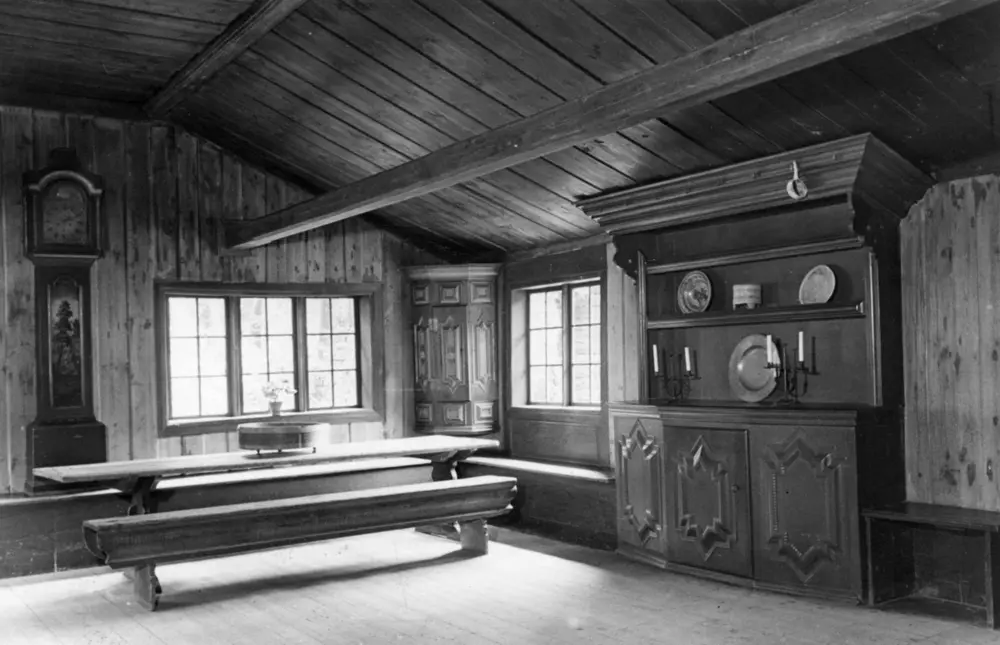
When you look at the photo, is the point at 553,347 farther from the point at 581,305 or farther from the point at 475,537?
the point at 475,537

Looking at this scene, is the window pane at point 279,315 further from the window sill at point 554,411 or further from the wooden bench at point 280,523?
the wooden bench at point 280,523

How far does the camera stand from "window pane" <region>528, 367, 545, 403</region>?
8.34 m

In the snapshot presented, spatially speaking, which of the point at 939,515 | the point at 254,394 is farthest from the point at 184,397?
the point at 939,515

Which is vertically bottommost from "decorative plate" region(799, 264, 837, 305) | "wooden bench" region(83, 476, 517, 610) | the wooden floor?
the wooden floor

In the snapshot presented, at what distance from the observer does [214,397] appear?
8.11m

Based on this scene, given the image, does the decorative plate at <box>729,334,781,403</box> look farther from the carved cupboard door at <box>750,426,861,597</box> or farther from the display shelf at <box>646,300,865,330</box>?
the carved cupboard door at <box>750,426,861,597</box>

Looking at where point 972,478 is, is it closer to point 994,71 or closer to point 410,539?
point 994,71

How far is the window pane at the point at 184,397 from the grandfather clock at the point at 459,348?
1.97 meters

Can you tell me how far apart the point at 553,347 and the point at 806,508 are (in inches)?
126

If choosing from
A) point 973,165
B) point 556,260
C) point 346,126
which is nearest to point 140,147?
point 346,126

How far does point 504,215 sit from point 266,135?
6.48 feet

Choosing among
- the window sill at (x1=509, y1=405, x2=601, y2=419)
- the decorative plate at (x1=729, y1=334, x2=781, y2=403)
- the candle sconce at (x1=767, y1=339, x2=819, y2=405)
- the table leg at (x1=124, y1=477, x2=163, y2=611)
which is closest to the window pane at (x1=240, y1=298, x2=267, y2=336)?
the table leg at (x1=124, y1=477, x2=163, y2=611)

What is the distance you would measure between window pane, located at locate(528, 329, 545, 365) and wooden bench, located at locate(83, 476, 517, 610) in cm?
176

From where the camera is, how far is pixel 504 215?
7.66 meters
